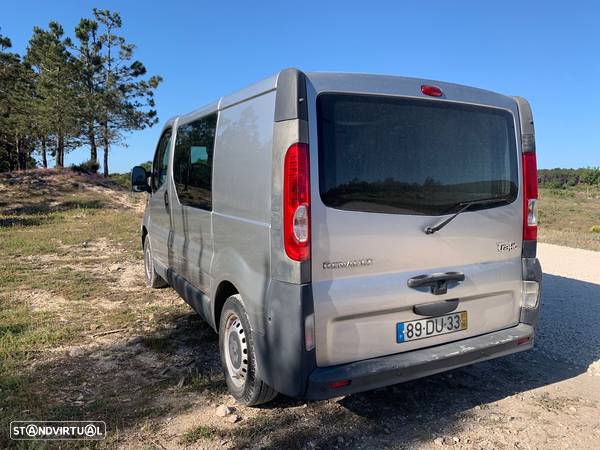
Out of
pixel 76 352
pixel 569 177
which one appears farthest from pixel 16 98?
pixel 569 177

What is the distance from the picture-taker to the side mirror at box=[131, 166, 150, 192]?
5.52m

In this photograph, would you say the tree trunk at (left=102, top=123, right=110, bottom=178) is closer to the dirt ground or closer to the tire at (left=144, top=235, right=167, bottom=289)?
the tire at (left=144, top=235, right=167, bottom=289)

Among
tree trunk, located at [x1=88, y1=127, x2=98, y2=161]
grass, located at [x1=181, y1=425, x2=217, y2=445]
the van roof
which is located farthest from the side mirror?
tree trunk, located at [x1=88, y1=127, x2=98, y2=161]

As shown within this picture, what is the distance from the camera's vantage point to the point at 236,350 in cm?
322

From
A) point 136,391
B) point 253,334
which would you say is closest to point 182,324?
point 136,391

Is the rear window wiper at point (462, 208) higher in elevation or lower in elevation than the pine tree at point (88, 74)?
lower

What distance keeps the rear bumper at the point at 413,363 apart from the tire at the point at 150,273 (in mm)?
4040

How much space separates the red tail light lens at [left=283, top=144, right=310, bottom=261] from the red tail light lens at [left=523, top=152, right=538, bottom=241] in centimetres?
179

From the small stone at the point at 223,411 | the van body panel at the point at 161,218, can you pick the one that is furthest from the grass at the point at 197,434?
the van body panel at the point at 161,218

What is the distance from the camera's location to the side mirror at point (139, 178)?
5520 mm

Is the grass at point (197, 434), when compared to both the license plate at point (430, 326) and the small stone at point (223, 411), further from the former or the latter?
the license plate at point (430, 326)

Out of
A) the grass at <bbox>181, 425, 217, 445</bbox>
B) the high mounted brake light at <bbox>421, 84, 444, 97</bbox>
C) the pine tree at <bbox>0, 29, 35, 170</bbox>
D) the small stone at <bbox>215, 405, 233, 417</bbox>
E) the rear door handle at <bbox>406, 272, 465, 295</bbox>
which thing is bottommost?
the grass at <bbox>181, 425, 217, 445</bbox>

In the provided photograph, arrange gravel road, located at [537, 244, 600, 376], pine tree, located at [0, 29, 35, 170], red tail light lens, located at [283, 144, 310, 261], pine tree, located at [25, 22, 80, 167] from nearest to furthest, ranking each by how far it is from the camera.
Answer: red tail light lens, located at [283, 144, 310, 261] < gravel road, located at [537, 244, 600, 376] < pine tree, located at [0, 29, 35, 170] < pine tree, located at [25, 22, 80, 167]

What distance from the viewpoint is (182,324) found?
4875 mm
